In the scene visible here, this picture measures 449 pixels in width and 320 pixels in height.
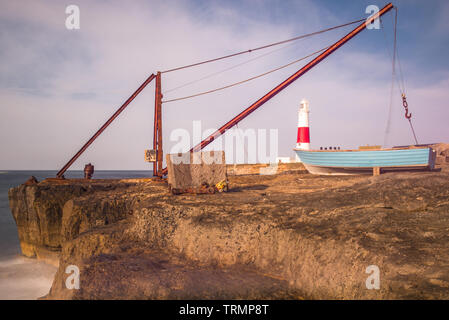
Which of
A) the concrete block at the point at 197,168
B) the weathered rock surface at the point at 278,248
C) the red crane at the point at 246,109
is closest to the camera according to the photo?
the weathered rock surface at the point at 278,248

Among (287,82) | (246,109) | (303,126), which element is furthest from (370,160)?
(303,126)

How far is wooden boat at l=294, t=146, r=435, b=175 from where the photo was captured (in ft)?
49.9

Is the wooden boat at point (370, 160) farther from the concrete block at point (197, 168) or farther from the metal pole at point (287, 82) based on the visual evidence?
the concrete block at point (197, 168)

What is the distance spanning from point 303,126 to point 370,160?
860 cm

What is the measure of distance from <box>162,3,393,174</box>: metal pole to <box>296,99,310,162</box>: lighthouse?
6.75m

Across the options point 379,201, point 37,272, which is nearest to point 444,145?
point 379,201

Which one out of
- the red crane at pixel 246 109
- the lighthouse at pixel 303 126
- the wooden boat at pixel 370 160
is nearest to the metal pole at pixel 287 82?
the red crane at pixel 246 109

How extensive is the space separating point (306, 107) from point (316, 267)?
2144cm

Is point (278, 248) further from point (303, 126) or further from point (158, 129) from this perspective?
point (303, 126)

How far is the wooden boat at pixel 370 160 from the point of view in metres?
15.2

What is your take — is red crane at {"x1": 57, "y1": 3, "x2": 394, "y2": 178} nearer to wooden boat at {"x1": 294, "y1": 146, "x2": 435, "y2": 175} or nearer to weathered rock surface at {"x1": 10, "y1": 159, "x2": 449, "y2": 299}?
wooden boat at {"x1": 294, "y1": 146, "x2": 435, "y2": 175}

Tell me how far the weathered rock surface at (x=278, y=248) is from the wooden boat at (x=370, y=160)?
8.02m
